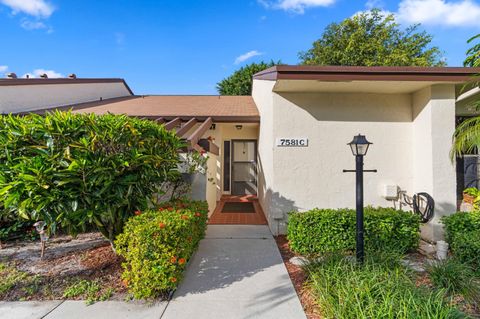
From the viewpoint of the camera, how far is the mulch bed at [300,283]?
8.94 ft

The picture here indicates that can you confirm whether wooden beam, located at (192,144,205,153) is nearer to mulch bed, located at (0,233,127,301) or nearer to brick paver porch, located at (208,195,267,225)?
brick paver porch, located at (208,195,267,225)

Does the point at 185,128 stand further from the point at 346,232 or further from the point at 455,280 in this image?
the point at 455,280

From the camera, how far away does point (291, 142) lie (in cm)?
552

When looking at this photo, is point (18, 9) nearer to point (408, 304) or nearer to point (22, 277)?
point (22, 277)

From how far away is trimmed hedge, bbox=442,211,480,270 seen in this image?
3.69 metres

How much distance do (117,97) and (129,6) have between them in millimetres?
5075

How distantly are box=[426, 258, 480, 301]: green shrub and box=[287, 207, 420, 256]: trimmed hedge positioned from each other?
2.95 ft

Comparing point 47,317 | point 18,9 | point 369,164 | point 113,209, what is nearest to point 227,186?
point 369,164

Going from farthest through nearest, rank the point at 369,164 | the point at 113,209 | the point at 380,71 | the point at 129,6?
the point at 129,6, the point at 369,164, the point at 380,71, the point at 113,209

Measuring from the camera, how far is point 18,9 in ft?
25.4

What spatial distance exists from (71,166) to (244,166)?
719 cm

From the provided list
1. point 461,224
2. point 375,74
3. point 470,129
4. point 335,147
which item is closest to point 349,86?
→ point 375,74

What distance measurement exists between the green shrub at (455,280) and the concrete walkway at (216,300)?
2020 mm

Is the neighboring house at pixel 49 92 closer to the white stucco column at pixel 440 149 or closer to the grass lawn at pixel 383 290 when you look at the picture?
the grass lawn at pixel 383 290
